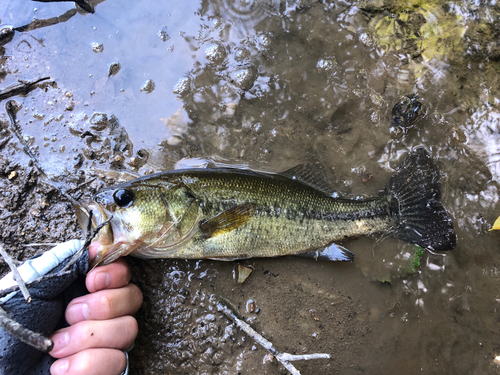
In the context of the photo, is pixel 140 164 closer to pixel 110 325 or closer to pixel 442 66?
pixel 110 325

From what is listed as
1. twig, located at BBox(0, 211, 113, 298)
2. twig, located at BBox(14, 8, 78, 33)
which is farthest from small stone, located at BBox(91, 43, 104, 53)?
twig, located at BBox(0, 211, 113, 298)

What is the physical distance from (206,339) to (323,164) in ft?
7.24

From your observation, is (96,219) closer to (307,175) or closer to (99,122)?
(99,122)

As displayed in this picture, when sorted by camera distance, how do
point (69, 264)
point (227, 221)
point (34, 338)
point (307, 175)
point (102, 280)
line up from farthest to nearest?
point (307, 175), point (227, 221), point (102, 280), point (69, 264), point (34, 338)

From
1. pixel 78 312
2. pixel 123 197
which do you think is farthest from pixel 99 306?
pixel 123 197

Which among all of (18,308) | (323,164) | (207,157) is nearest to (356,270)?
(323,164)

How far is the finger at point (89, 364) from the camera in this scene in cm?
253

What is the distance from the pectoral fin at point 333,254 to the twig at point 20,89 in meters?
3.39

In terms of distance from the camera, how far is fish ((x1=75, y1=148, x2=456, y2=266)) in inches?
111

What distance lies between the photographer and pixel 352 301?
3363 millimetres

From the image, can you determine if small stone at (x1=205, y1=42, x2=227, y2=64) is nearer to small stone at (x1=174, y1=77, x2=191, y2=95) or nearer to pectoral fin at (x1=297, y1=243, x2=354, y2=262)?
small stone at (x1=174, y1=77, x2=191, y2=95)

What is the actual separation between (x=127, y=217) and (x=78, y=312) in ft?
2.91

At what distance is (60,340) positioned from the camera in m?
2.62

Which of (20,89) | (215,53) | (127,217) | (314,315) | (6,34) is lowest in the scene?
(314,315)
